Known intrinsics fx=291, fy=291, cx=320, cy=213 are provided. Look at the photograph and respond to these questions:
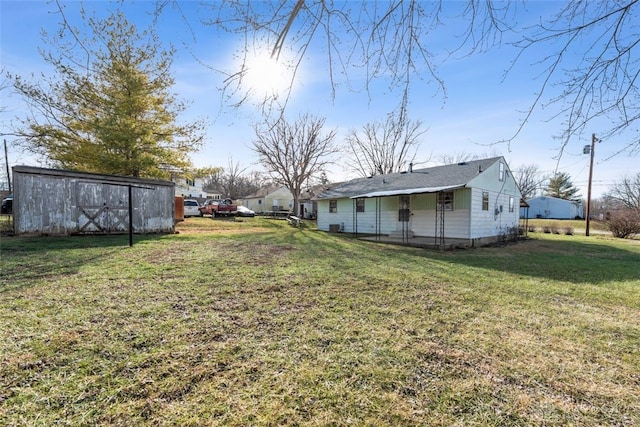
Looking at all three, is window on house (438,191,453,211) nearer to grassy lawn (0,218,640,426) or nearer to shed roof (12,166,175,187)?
grassy lawn (0,218,640,426)

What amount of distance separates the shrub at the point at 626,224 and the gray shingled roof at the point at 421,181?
39.5 feet

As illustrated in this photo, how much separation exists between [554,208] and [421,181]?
4101 cm

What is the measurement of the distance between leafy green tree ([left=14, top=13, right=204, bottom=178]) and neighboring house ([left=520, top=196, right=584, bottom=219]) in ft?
153

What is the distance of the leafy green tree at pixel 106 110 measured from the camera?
12945 millimetres

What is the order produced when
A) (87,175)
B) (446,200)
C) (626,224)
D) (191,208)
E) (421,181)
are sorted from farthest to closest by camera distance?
(191,208) < (626,224) < (421,181) < (446,200) < (87,175)

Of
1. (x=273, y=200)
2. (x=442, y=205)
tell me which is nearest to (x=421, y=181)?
(x=442, y=205)

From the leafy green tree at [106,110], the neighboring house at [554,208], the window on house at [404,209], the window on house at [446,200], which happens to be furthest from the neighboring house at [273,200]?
the neighboring house at [554,208]

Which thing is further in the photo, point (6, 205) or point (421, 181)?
point (6, 205)

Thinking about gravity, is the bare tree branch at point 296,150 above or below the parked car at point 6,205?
above

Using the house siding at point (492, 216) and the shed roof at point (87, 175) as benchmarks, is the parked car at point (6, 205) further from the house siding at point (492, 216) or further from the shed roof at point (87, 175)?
the house siding at point (492, 216)

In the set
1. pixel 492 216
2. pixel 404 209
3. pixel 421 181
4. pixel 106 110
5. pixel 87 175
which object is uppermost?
pixel 106 110

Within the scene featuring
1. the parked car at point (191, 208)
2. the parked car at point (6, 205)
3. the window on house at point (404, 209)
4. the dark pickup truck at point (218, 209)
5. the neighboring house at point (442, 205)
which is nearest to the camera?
the neighboring house at point (442, 205)

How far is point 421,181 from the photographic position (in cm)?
1512

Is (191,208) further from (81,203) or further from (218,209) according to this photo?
(81,203)
